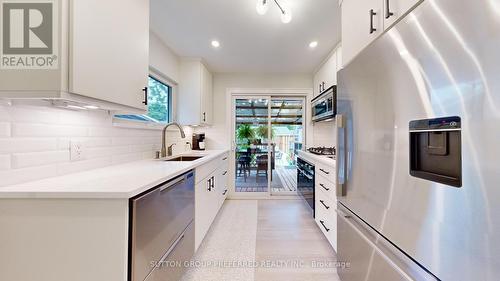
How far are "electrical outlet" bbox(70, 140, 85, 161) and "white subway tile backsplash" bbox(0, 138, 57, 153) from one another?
11cm

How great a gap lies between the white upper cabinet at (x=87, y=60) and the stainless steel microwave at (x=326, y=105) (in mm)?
2195

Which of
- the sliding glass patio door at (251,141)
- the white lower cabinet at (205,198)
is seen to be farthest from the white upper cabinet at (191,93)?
the sliding glass patio door at (251,141)

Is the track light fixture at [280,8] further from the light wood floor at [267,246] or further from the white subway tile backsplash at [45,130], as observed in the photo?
the light wood floor at [267,246]

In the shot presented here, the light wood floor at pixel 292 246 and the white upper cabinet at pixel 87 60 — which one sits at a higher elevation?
the white upper cabinet at pixel 87 60

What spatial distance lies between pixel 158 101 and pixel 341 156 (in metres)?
2.46

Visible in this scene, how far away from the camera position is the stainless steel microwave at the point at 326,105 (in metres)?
2.77

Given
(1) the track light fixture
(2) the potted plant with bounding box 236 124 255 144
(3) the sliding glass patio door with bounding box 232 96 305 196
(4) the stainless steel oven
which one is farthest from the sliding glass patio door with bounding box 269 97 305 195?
(1) the track light fixture

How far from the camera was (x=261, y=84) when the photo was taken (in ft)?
13.8

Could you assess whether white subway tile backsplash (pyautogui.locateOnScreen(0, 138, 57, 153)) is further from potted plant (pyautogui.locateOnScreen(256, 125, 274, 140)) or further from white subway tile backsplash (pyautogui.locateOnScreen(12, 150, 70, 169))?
potted plant (pyautogui.locateOnScreen(256, 125, 274, 140))

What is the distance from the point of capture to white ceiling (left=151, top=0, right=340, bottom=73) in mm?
2113

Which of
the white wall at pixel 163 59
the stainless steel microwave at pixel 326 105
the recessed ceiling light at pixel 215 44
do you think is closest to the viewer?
the white wall at pixel 163 59

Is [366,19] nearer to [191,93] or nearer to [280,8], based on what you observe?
[280,8]

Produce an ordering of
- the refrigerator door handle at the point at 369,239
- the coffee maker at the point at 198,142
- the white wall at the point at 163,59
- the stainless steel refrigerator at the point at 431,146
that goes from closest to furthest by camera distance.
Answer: the stainless steel refrigerator at the point at 431,146 → the refrigerator door handle at the point at 369,239 → the white wall at the point at 163,59 → the coffee maker at the point at 198,142

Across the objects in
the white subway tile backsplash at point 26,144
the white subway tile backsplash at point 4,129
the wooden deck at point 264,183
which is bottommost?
the wooden deck at point 264,183
